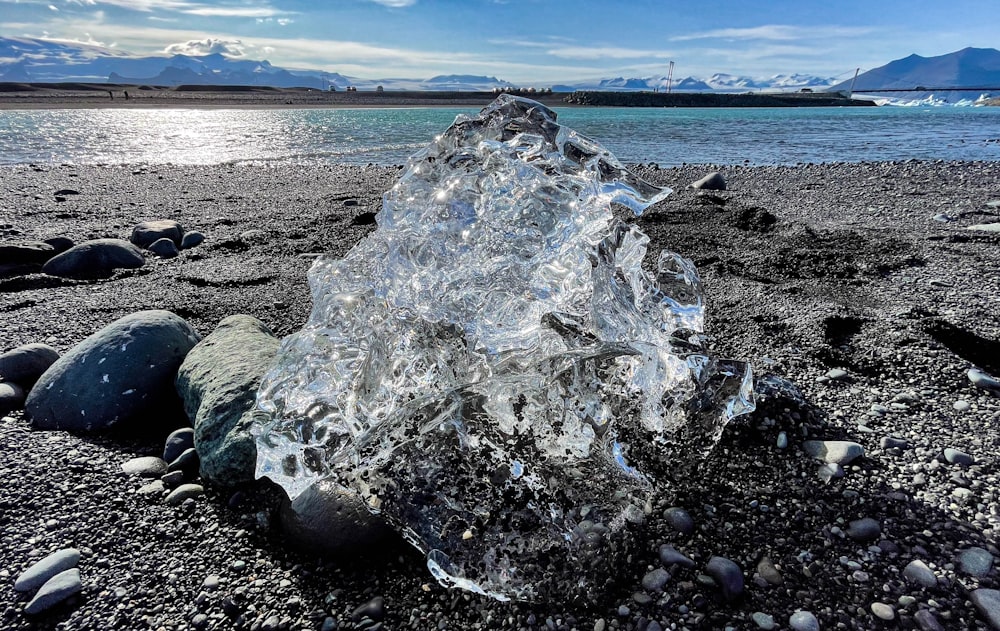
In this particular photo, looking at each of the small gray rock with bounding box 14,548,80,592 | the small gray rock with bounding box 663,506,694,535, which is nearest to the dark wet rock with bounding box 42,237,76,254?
the small gray rock with bounding box 14,548,80,592

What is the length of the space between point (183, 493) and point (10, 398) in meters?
1.26

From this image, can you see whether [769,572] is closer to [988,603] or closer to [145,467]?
[988,603]

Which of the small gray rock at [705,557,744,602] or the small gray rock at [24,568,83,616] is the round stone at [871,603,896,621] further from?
the small gray rock at [24,568,83,616]

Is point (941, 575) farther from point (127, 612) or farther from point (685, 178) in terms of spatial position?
point (685, 178)

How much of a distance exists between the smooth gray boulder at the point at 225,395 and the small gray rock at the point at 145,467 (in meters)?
0.19

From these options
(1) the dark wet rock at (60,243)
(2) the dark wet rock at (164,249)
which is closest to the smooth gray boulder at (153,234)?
(2) the dark wet rock at (164,249)

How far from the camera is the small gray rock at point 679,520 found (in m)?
1.76

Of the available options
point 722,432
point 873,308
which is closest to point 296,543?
point 722,432

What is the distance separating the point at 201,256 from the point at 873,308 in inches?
220

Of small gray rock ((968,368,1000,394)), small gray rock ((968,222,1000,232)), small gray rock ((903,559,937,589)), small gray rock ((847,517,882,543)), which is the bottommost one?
small gray rock ((903,559,937,589))

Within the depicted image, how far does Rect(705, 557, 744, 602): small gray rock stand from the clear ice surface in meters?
0.27

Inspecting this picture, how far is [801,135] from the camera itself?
19.9 m

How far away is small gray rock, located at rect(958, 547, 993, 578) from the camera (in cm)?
151

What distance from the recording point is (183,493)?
202cm
